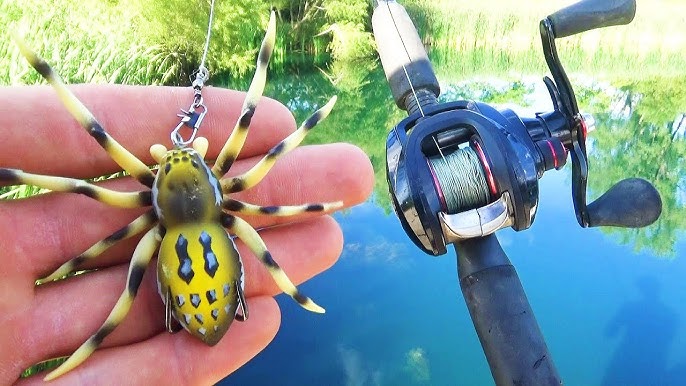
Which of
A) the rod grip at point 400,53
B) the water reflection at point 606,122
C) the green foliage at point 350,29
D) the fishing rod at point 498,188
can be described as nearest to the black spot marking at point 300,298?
the fishing rod at point 498,188

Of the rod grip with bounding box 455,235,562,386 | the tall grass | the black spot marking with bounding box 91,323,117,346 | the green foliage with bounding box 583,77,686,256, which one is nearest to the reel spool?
the rod grip with bounding box 455,235,562,386

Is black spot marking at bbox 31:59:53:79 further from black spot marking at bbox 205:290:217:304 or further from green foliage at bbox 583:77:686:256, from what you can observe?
green foliage at bbox 583:77:686:256

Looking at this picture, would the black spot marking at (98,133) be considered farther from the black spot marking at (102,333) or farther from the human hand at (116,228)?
the black spot marking at (102,333)

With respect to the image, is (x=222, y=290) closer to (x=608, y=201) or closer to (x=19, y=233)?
(x=19, y=233)

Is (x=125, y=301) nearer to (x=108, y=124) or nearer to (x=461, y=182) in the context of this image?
(x=108, y=124)

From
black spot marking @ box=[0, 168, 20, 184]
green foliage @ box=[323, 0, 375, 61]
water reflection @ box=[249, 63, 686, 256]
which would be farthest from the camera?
green foliage @ box=[323, 0, 375, 61]

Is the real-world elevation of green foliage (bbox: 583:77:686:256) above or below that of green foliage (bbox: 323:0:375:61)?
above

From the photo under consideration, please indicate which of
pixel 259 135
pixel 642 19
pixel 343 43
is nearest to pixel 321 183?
pixel 259 135
